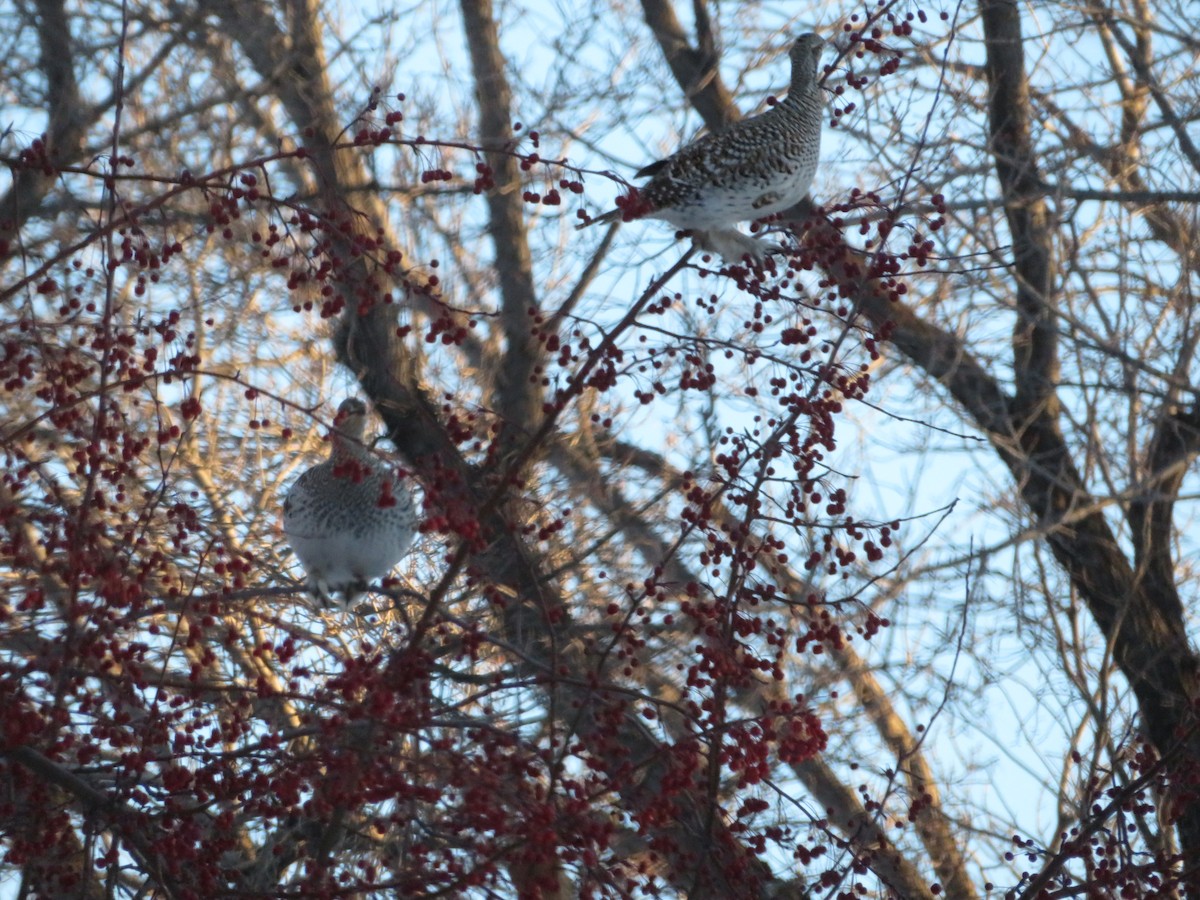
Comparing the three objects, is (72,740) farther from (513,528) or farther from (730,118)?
(730,118)

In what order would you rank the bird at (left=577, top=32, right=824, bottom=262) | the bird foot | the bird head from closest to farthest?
1. the bird at (left=577, top=32, right=824, bottom=262)
2. the bird foot
3. the bird head

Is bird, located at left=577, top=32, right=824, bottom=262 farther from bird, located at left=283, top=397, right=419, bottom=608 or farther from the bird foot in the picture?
bird, located at left=283, top=397, right=419, bottom=608

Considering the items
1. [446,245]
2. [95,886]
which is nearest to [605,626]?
[95,886]

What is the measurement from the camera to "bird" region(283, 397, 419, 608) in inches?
239

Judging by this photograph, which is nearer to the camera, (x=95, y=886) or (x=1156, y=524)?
(x=95, y=886)

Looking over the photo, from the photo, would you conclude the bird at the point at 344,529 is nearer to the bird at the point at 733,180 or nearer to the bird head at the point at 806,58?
the bird at the point at 733,180

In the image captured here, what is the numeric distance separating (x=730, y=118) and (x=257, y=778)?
21.7ft

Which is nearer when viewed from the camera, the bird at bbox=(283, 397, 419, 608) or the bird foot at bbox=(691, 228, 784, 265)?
the bird foot at bbox=(691, 228, 784, 265)

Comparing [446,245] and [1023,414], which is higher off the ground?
[446,245]

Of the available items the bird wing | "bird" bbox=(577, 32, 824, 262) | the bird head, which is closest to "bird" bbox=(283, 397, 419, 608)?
"bird" bbox=(577, 32, 824, 262)

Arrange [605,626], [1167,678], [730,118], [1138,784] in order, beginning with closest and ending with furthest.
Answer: [1138,784]
[605,626]
[1167,678]
[730,118]

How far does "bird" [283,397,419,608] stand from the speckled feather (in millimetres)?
1467

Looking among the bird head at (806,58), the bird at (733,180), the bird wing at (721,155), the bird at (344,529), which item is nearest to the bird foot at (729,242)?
the bird at (733,180)

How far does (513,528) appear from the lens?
3787mm
